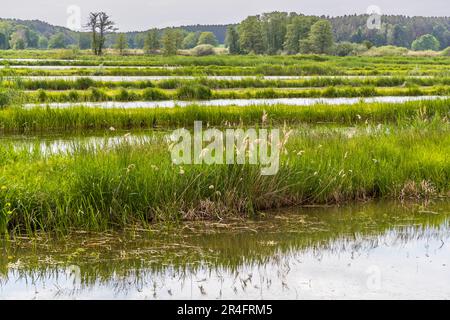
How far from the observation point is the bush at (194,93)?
23703 millimetres

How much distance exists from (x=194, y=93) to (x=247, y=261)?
18.1 m

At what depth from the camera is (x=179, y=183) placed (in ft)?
24.6

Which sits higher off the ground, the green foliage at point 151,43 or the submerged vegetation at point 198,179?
the green foliage at point 151,43

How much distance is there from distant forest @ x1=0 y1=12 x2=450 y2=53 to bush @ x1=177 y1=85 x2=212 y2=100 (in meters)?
66.2

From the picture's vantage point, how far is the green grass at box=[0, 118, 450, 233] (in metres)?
7.02

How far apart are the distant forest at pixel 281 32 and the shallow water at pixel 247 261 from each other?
273 feet

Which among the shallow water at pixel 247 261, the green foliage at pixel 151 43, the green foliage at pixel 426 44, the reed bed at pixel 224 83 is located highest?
the green foliage at pixel 426 44

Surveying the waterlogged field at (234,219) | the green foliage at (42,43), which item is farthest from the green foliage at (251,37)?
the waterlogged field at (234,219)

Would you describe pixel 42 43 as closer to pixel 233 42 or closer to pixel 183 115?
pixel 233 42

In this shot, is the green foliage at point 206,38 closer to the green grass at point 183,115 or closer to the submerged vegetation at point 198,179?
the green grass at point 183,115

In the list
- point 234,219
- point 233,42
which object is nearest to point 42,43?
point 233,42

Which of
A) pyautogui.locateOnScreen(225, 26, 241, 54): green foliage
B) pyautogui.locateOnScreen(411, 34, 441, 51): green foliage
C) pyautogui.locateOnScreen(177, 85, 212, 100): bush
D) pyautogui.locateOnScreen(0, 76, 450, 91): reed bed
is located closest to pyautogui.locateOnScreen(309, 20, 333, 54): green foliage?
pyautogui.locateOnScreen(225, 26, 241, 54): green foliage
